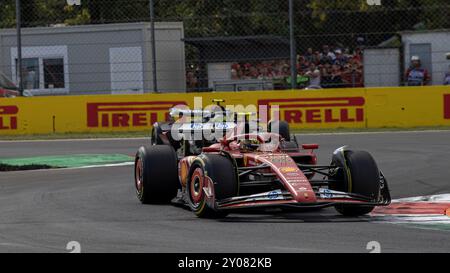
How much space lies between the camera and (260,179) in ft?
33.8

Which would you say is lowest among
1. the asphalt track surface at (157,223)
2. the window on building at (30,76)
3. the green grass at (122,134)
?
the asphalt track surface at (157,223)

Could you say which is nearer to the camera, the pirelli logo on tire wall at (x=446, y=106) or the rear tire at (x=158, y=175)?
the rear tire at (x=158, y=175)

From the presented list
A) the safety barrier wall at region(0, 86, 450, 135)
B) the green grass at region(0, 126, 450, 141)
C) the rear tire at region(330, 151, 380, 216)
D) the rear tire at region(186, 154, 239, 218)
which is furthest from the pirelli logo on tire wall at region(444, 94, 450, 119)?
the rear tire at region(186, 154, 239, 218)

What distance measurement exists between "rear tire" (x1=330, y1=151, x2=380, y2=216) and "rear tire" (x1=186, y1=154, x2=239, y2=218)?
1.12 m

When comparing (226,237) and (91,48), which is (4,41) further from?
(226,237)

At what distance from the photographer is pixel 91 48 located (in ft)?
86.2

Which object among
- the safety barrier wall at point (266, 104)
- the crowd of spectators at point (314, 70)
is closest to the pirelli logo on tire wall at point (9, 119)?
the safety barrier wall at point (266, 104)

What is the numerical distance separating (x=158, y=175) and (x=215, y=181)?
1.68 m

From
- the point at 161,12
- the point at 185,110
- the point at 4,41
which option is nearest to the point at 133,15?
the point at 161,12

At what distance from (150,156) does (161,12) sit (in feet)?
52.8

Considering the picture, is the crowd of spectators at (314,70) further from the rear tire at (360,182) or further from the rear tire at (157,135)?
the rear tire at (360,182)

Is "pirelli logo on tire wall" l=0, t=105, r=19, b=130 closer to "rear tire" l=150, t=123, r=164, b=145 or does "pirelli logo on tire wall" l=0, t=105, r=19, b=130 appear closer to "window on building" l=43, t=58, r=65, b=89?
"window on building" l=43, t=58, r=65, b=89

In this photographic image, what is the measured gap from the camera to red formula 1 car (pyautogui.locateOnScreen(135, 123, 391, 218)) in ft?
31.4

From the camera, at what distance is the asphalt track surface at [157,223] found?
26.1 feet
